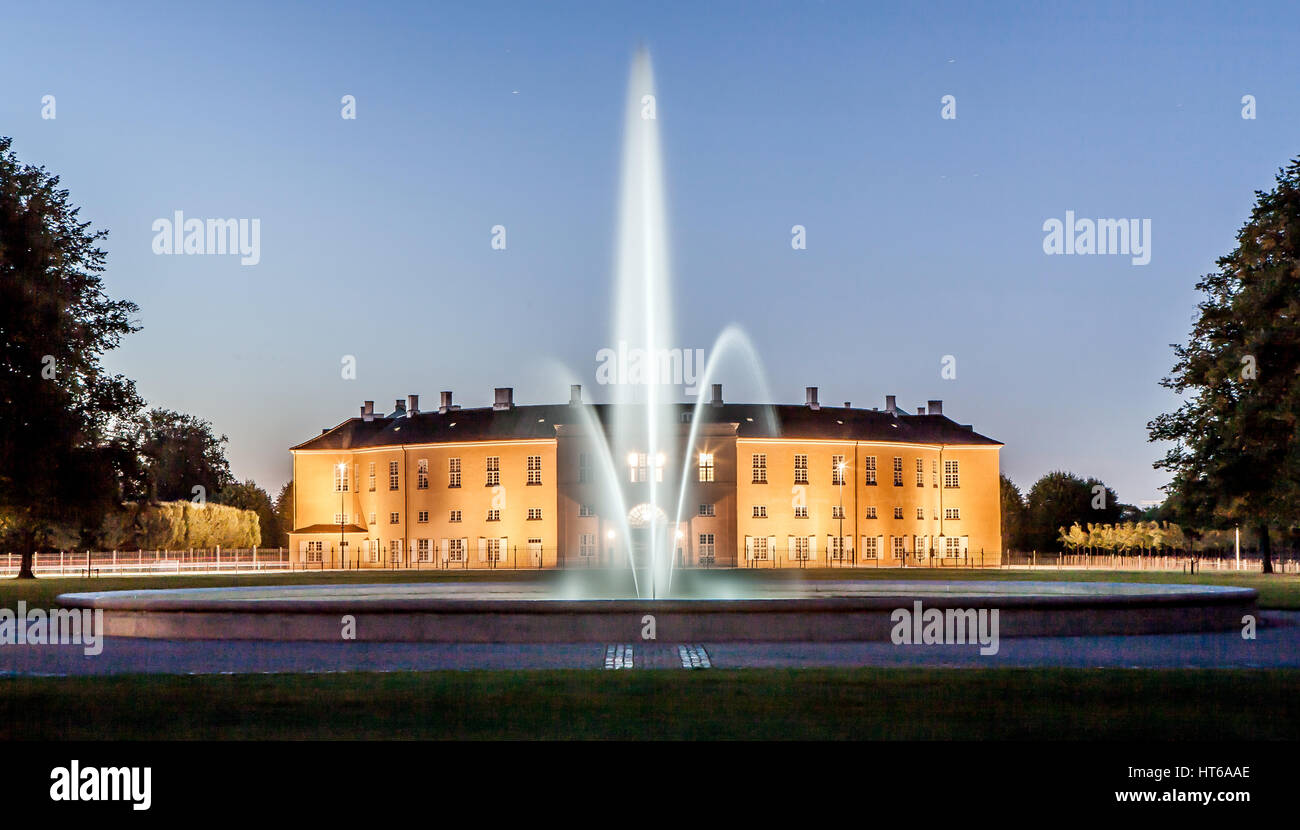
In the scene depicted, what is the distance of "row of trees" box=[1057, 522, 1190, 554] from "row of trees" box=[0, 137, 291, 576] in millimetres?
73275

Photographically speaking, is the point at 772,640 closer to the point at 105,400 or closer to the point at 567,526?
the point at 105,400

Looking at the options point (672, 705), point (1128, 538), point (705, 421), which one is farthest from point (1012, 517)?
point (672, 705)

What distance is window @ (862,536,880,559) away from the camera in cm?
8644

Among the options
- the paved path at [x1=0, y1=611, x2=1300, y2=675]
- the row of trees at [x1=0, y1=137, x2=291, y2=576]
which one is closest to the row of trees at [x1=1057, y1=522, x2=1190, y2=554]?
the row of trees at [x1=0, y1=137, x2=291, y2=576]

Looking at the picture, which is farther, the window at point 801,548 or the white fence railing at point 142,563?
the window at point 801,548

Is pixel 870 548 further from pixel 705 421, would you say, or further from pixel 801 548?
pixel 705 421

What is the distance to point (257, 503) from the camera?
124 metres

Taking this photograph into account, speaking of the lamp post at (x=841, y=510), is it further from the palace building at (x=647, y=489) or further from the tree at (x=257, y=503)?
the tree at (x=257, y=503)

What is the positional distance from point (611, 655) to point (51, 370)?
27.3 meters

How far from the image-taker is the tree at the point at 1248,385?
45000mm

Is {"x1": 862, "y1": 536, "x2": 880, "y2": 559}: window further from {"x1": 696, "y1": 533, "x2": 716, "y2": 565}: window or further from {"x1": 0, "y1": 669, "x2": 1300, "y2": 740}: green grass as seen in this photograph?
{"x1": 0, "y1": 669, "x2": 1300, "y2": 740}: green grass

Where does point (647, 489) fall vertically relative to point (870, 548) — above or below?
above

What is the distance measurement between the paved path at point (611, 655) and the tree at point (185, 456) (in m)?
110

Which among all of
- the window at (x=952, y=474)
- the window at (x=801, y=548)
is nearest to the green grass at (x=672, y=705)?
the window at (x=801, y=548)
